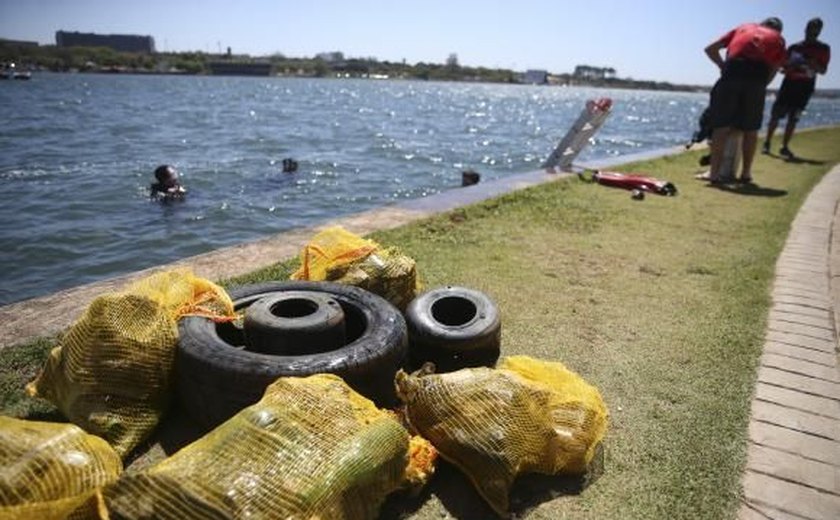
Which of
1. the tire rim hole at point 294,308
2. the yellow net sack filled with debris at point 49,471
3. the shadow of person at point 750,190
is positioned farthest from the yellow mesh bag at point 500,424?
the shadow of person at point 750,190

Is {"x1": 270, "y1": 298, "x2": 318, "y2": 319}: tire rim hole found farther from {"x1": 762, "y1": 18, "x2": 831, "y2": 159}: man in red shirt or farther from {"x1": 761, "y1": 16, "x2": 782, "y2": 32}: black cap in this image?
{"x1": 762, "y1": 18, "x2": 831, "y2": 159}: man in red shirt

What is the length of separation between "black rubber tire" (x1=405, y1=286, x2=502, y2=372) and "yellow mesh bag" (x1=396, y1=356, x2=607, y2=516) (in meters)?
0.59

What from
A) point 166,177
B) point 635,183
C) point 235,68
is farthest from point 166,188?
point 235,68

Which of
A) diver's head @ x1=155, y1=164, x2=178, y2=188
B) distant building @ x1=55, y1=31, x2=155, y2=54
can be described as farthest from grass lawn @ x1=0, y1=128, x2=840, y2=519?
distant building @ x1=55, y1=31, x2=155, y2=54

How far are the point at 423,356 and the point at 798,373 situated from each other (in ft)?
8.45

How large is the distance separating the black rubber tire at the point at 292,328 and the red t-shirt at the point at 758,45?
908 cm

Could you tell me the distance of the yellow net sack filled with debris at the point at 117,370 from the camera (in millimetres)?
2918

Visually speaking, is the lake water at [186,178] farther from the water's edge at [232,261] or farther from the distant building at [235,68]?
the distant building at [235,68]

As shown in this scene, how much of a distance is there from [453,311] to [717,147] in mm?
8969

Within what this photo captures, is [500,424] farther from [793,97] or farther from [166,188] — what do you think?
[793,97]

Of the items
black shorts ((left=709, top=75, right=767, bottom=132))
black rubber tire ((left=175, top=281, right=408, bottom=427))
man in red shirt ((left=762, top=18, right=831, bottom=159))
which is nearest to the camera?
black rubber tire ((left=175, top=281, right=408, bottom=427))

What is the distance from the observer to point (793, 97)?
13.7 m

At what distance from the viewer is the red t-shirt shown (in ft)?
30.5

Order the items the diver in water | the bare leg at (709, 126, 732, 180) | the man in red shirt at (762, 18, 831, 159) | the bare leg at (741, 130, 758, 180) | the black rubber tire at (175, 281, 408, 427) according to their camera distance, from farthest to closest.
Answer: the diver in water, the man in red shirt at (762, 18, 831, 159), the bare leg at (741, 130, 758, 180), the bare leg at (709, 126, 732, 180), the black rubber tire at (175, 281, 408, 427)
